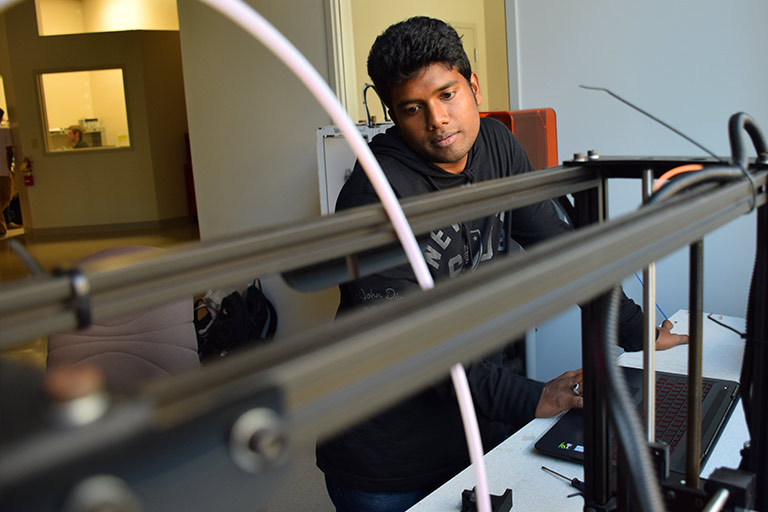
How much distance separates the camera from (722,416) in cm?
124

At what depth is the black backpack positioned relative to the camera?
3693 mm

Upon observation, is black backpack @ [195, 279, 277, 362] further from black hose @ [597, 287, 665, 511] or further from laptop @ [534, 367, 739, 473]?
black hose @ [597, 287, 665, 511]

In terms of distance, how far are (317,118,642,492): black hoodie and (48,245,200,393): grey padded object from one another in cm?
38

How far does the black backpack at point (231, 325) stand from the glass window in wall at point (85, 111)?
20.4ft

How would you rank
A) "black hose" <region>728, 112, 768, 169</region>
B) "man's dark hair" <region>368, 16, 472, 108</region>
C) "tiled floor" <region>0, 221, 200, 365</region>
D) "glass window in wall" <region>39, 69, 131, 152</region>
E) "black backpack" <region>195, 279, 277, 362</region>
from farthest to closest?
"glass window in wall" <region>39, 69, 131, 152</region>
"tiled floor" <region>0, 221, 200, 365</region>
"black backpack" <region>195, 279, 277, 362</region>
"man's dark hair" <region>368, 16, 472, 108</region>
"black hose" <region>728, 112, 768, 169</region>

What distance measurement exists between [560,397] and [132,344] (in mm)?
905

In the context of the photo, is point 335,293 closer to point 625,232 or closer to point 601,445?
point 601,445

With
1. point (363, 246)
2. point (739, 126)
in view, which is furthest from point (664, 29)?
point (363, 246)

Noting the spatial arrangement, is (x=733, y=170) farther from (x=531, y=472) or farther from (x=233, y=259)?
(x=531, y=472)

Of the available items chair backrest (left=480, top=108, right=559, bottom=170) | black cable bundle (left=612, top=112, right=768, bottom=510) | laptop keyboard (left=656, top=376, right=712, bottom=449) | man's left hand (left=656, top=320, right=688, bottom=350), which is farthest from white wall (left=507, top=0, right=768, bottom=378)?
black cable bundle (left=612, top=112, right=768, bottom=510)

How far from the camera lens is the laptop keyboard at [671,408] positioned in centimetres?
117

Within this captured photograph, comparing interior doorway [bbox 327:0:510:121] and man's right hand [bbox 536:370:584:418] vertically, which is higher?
→ interior doorway [bbox 327:0:510:121]

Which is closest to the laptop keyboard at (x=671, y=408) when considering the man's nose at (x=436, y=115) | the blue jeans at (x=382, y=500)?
the blue jeans at (x=382, y=500)

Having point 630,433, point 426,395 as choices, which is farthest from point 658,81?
point 630,433
